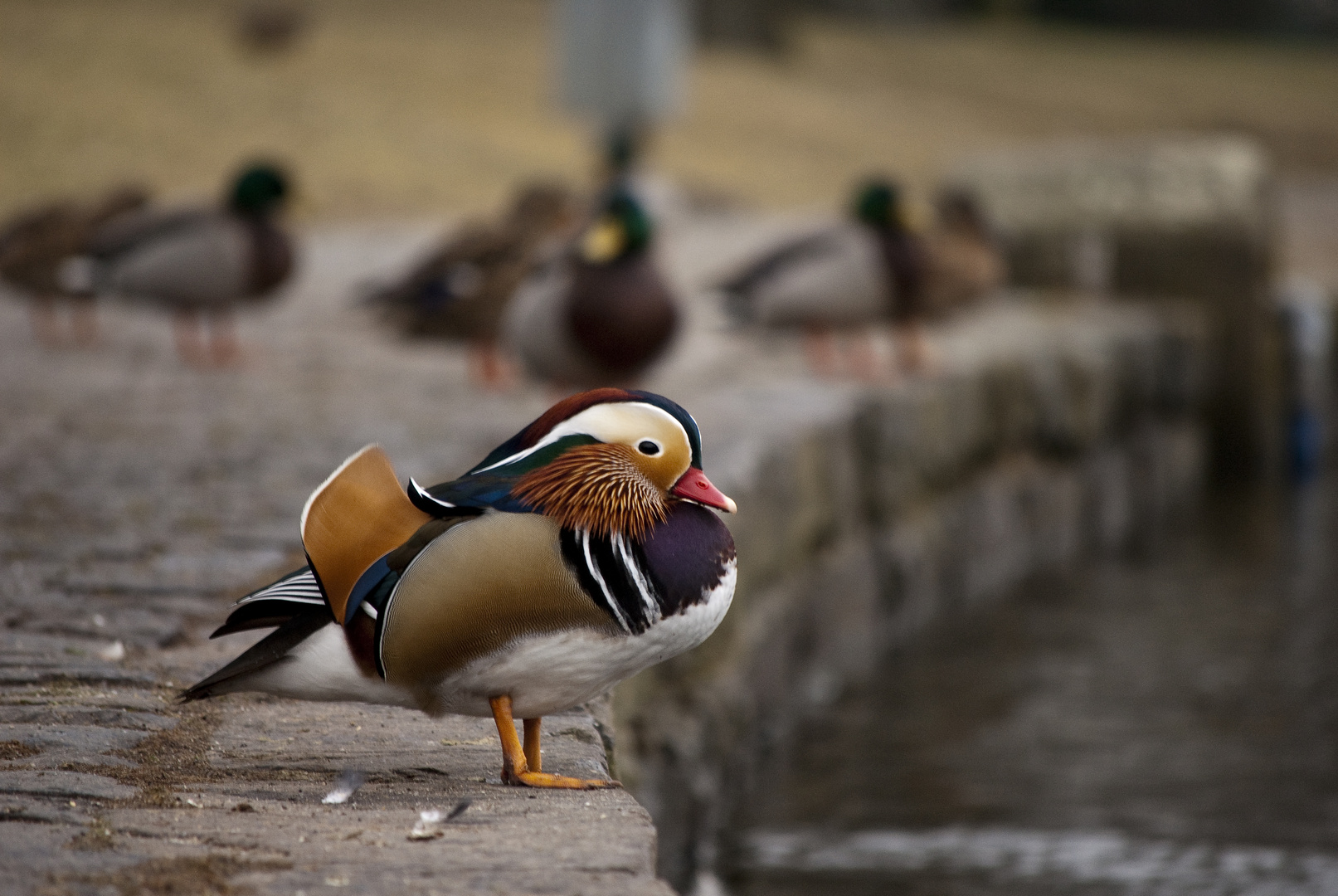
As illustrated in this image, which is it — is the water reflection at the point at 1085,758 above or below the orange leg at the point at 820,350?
below

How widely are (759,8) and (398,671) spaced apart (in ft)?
79.5

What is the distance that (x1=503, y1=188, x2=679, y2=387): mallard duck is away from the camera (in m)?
6.38

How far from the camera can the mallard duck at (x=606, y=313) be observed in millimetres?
6379

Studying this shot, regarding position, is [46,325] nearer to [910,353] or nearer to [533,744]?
[910,353]

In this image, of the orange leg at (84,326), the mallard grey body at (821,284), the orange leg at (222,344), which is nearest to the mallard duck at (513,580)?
the mallard grey body at (821,284)

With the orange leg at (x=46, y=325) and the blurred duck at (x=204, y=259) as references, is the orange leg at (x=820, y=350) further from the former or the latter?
the orange leg at (x=46, y=325)

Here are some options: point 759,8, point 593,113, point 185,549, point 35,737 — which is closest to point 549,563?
point 35,737

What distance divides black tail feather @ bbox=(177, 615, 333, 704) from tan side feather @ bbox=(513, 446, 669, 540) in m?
0.34

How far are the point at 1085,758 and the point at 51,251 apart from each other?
221 inches

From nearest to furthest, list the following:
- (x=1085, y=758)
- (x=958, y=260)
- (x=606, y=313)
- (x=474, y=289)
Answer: (x=1085, y=758)
(x=606, y=313)
(x=474, y=289)
(x=958, y=260)

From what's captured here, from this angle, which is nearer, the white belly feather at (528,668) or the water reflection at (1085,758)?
the white belly feather at (528,668)

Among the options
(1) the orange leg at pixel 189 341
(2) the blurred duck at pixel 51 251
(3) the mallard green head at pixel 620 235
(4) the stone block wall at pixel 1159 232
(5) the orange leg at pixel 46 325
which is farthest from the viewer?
(4) the stone block wall at pixel 1159 232

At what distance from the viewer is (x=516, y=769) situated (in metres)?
2.49

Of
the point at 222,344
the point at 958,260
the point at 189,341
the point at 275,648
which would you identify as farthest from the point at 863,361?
the point at 275,648
